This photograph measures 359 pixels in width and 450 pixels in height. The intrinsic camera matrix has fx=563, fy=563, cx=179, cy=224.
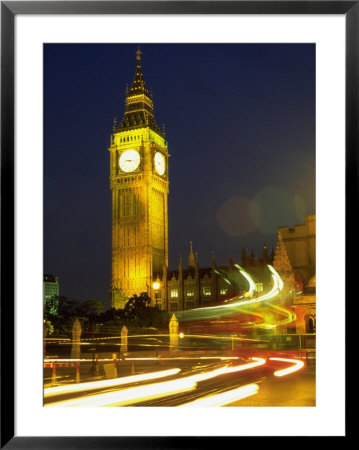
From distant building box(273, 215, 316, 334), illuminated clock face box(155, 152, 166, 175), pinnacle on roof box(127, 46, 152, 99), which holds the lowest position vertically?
distant building box(273, 215, 316, 334)

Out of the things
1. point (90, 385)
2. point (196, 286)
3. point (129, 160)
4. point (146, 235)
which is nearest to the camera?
point (90, 385)

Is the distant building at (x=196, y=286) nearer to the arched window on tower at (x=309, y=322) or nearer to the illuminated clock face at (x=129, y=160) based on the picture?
the illuminated clock face at (x=129, y=160)

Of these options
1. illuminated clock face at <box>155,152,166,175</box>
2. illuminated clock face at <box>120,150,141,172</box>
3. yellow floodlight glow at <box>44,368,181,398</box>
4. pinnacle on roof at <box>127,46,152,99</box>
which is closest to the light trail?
yellow floodlight glow at <box>44,368,181,398</box>

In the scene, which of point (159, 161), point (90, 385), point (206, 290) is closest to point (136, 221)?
point (159, 161)

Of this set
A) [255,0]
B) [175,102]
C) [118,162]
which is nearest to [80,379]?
[175,102]

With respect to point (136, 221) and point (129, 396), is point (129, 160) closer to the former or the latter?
point (136, 221)

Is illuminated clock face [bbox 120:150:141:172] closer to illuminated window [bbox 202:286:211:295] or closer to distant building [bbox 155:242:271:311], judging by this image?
distant building [bbox 155:242:271:311]
